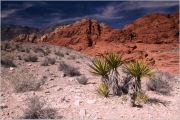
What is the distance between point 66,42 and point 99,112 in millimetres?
35905

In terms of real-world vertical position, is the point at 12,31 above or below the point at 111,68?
above

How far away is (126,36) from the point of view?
36875 millimetres

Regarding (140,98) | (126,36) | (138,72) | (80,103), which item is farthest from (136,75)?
(126,36)

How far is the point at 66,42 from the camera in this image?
40531 millimetres

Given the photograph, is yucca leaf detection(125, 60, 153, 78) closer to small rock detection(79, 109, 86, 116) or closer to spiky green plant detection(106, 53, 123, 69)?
spiky green plant detection(106, 53, 123, 69)

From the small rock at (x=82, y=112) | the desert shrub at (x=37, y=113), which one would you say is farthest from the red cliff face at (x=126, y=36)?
the desert shrub at (x=37, y=113)

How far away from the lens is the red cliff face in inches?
1291

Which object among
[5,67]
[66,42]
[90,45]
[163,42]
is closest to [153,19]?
[163,42]

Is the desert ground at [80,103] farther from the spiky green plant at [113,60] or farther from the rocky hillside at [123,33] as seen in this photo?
the rocky hillside at [123,33]

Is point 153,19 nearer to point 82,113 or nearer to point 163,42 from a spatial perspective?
point 163,42

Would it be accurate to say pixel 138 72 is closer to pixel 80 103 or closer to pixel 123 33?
pixel 80 103

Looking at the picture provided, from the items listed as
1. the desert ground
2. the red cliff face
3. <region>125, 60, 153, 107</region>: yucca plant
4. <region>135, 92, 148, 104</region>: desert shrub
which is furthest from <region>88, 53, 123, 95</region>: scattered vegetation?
the red cliff face

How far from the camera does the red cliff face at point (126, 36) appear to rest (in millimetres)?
32781

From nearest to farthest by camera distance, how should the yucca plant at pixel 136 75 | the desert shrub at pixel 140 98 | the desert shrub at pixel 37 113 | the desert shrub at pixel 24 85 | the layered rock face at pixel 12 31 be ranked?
1. the desert shrub at pixel 37 113
2. the yucca plant at pixel 136 75
3. the desert shrub at pixel 140 98
4. the desert shrub at pixel 24 85
5. the layered rock face at pixel 12 31
